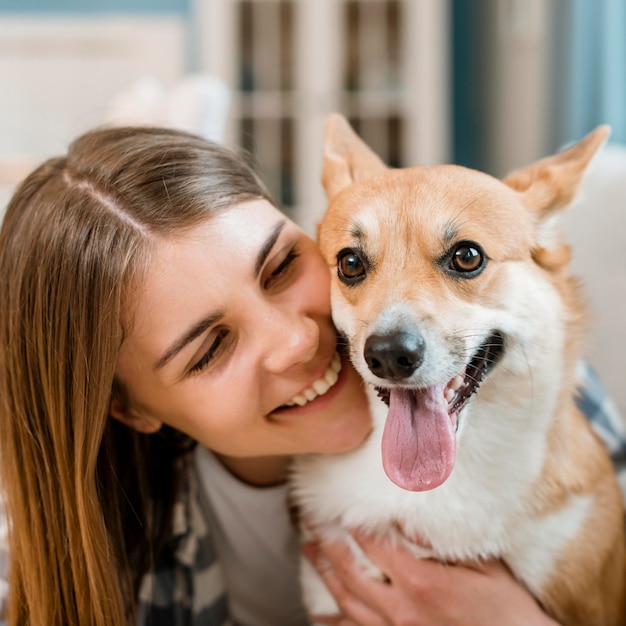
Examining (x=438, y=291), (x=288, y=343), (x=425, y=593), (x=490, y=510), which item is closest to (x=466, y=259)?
(x=438, y=291)

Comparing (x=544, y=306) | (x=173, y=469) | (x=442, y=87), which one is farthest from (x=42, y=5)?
(x=544, y=306)

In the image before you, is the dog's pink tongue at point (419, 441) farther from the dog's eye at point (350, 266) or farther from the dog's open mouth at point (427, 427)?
the dog's eye at point (350, 266)

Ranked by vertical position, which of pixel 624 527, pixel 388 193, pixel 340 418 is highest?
pixel 388 193

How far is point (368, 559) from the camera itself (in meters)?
1.23

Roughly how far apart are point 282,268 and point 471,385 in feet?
1.16

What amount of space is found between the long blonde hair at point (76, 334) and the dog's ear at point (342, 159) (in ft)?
0.49

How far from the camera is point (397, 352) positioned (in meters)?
0.98

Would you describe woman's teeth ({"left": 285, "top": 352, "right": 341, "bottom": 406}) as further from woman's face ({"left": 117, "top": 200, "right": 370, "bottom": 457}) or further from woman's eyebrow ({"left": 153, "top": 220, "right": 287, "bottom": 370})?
woman's eyebrow ({"left": 153, "top": 220, "right": 287, "bottom": 370})

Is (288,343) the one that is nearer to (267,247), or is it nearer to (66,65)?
(267,247)

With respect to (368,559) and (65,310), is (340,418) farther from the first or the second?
(65,310)

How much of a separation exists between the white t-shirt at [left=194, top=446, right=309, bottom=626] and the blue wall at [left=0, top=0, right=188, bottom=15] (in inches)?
168

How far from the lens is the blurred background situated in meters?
4.32

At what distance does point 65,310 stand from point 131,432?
1.03ft

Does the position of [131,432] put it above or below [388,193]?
below
